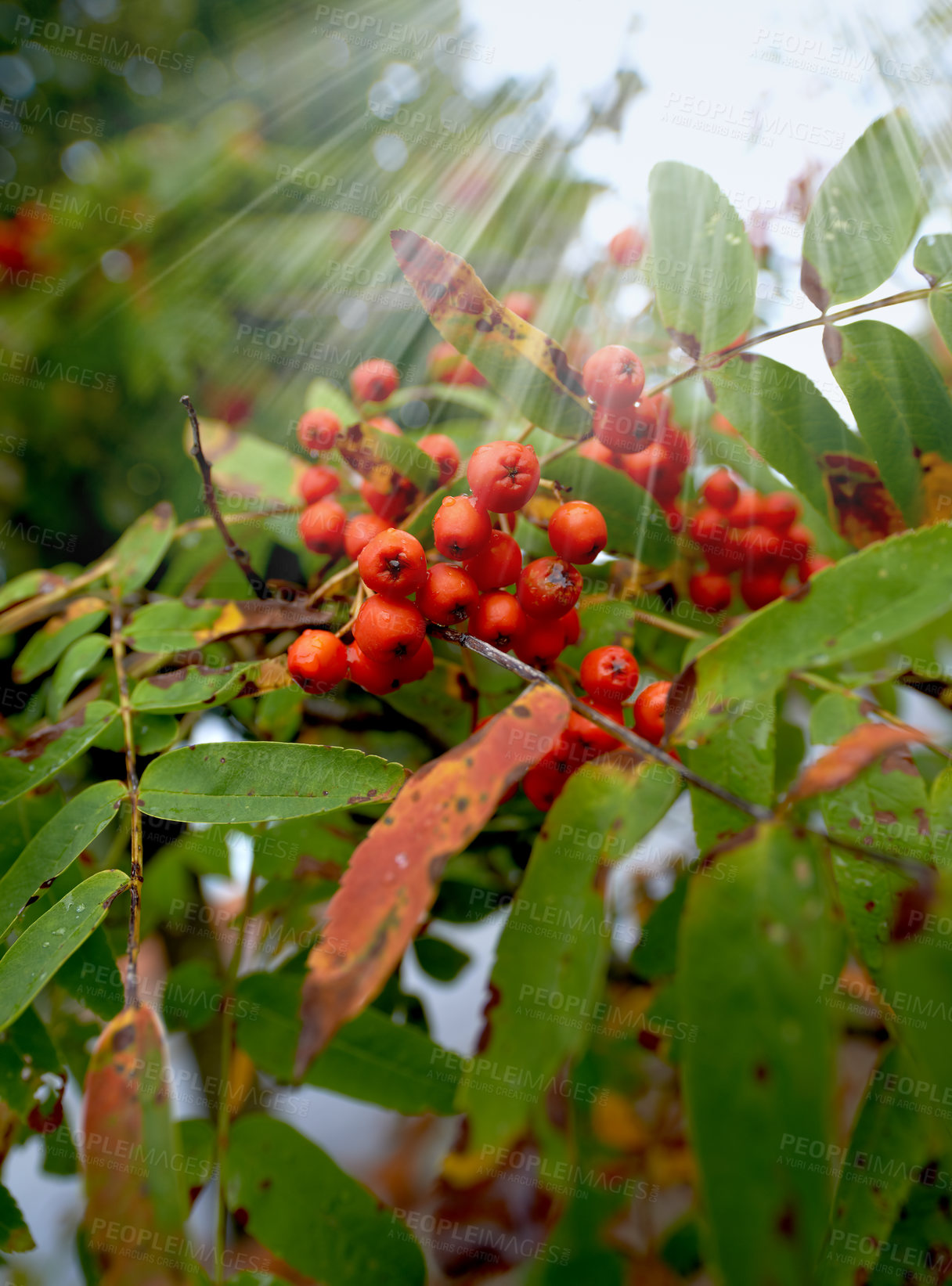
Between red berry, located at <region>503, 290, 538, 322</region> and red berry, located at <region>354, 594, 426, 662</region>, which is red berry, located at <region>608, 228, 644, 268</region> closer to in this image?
red berry, located at <region>503, 290, 538, 322</region>

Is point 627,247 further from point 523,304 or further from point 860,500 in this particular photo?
point 860,500

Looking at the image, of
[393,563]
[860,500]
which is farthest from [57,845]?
[860,500]

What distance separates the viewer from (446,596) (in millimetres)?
641

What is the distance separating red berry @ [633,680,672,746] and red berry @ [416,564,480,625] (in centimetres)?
18

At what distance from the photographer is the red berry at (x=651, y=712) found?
2.19ft

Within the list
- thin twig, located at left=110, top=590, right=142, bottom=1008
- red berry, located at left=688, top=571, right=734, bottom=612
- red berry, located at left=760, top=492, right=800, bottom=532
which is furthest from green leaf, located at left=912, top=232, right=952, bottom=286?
thin twig, located at left=110, top=590, right=142, bottom=1008

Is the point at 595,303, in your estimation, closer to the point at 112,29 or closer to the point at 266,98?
the point at 266,98

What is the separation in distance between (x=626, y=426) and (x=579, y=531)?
119 mm

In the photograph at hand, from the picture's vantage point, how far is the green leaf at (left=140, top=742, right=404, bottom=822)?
589 mm

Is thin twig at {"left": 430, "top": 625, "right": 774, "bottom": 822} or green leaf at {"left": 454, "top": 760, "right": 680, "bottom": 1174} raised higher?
thin twig at {"left": 430, "top": 625, "right": 774, "bottom": 822}

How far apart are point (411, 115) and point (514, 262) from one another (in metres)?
0.51

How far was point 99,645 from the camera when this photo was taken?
0.91 m

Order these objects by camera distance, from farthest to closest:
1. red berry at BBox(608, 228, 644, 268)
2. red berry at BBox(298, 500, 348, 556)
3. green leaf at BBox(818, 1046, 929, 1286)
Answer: red berry at BBox(608, 228, 644, 268) → red berry at BBox(298, 500, 348, 556) → green leaf at BBox(818, 1046, 929, 1286)

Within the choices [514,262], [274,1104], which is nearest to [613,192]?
[514,262]
